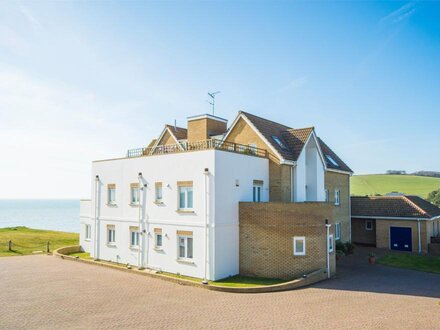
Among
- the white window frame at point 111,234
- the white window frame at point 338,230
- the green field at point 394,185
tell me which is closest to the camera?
the white window frame at point 111,234

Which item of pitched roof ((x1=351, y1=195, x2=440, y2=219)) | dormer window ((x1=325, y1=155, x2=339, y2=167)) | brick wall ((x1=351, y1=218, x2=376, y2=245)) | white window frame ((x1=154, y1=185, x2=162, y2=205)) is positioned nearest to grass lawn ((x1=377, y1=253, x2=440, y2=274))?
pitched roof ((x1=351, y1=195, x2=440, y2=219))

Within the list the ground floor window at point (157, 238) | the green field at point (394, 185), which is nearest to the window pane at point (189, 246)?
the ground floor window at point (157, 238)

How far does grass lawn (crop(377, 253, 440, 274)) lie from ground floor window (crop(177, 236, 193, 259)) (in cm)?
1453

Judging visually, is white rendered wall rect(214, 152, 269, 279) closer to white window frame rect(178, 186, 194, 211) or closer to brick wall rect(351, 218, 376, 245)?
white window frame rect(178, 186, 194, 211)

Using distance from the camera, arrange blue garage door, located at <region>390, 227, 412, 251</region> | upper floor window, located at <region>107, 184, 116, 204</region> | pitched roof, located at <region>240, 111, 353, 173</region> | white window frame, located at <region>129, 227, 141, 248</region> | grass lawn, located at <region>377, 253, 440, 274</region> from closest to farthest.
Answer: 1. white window frame, located at <region>129, 227, 141, 248</region>
2. grass lawn, located at <region>377, 253, 440, 274</region>
3. pitched roof, located at <region>240, 111, 353, 173</region>
4. upper floor window, located at <region>107, 184, 116, 204</region>
5. blue garage door, located at <region>390, 227, 412, 251</region>

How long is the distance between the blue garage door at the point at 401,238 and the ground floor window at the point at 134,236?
22249mm

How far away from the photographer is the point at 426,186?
262 feet

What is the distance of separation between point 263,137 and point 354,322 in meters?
14.0

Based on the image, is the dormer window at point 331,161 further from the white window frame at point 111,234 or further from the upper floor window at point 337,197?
the white window frame at point 111,234

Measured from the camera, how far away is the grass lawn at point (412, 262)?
2447cm

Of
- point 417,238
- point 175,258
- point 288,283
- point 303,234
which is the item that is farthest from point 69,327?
point 417,238

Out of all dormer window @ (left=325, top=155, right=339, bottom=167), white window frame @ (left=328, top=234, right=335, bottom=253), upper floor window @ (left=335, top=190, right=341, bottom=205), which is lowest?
white window frame @ (left=328, top=234, right=335, bottom=253)

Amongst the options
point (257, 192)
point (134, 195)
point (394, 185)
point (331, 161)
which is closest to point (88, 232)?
point (134, 195)

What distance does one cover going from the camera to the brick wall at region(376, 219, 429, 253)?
98.2ft
